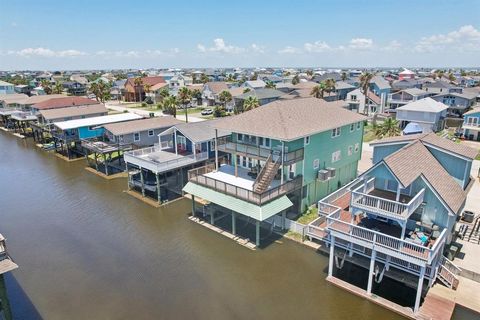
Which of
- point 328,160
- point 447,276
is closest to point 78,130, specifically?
point 328,160

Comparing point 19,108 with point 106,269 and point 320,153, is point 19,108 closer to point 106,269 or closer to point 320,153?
point 106,269

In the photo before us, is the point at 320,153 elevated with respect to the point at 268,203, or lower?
elevated

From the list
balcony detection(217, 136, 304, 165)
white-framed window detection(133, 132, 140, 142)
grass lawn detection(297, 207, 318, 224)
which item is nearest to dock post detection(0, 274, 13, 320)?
balcony detection(217, 136, 304, 165)

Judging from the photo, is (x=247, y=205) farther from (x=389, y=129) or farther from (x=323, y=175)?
(x=389, y=129)

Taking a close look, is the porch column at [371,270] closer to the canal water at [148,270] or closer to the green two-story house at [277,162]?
the canal water at [148,270]

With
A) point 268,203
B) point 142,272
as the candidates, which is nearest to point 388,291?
point 268,203

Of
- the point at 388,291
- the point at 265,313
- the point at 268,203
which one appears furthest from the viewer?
the point at 268,203
